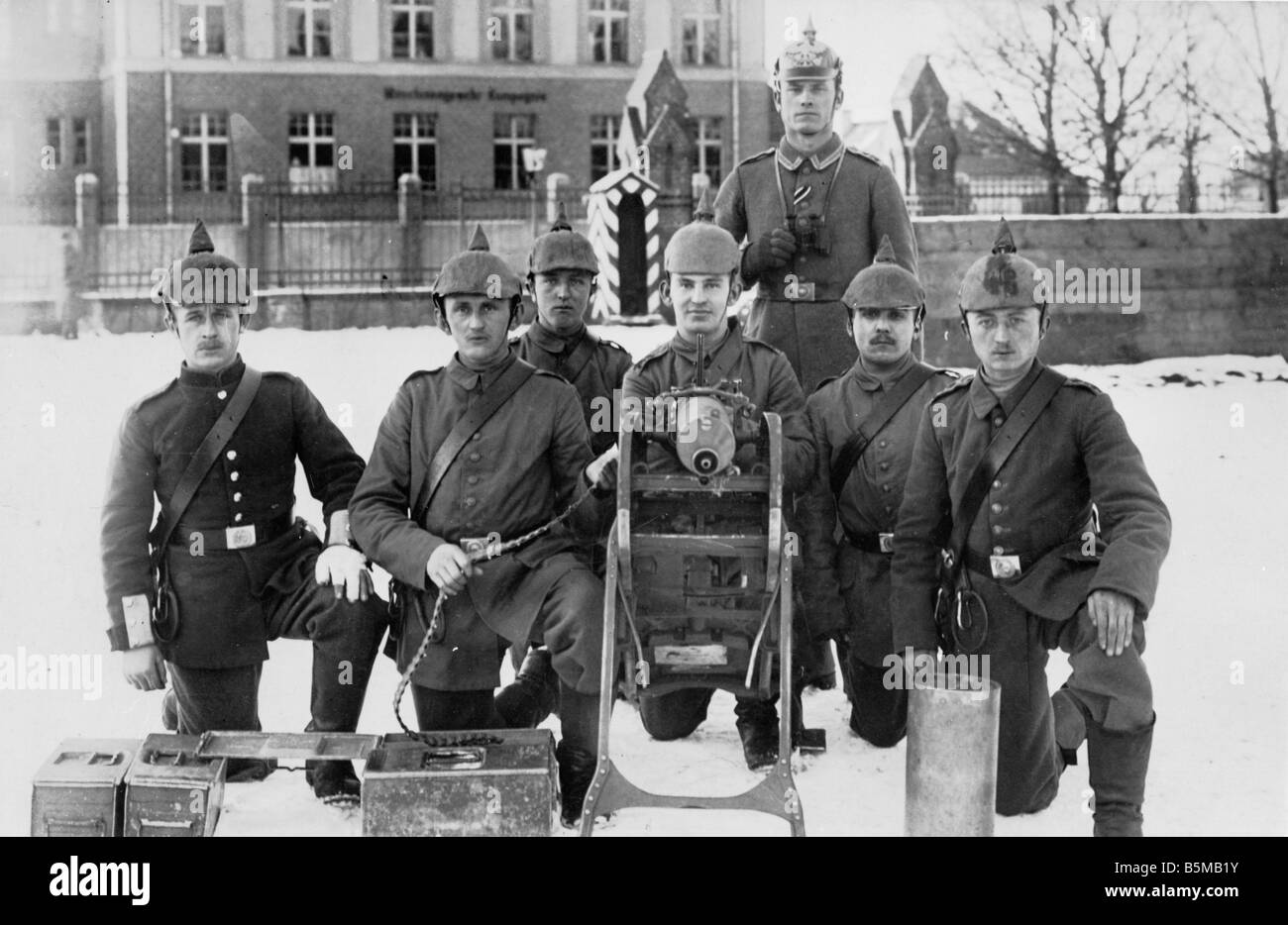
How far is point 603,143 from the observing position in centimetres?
2800

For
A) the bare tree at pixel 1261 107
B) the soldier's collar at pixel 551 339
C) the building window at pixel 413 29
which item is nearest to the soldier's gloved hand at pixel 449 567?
the soldier's collar at pixel 551 339

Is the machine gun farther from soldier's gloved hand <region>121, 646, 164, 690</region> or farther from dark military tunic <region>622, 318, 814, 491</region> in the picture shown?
soldier's gloved hand <region>121, 646, 164, 690</region>

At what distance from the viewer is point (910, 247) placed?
238 inches

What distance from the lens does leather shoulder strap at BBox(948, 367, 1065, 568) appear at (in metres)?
4.44

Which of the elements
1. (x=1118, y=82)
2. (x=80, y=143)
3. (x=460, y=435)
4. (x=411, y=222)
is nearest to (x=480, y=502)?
(x=460, y=435)

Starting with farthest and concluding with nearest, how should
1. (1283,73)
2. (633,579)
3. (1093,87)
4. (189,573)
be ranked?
1. (1093,87)
2. (1283,73)
3. (189,573)
4. (633,579)

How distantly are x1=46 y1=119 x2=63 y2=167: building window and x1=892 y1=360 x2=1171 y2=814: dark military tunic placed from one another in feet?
→ 84.0

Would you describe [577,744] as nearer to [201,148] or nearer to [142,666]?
[142,666]

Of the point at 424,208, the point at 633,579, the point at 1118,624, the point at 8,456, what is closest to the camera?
the point at 1118,624

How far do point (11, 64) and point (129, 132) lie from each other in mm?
3139

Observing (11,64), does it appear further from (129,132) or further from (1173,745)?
(1173,745)

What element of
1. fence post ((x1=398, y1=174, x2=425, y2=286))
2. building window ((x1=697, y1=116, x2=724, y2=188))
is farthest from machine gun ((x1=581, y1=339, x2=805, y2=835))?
building window ((x1=697, y1=116, x2=724, y2=188))

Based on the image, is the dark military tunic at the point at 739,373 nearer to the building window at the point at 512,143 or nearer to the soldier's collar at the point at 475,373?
the soldier's collar at the point at 475,373

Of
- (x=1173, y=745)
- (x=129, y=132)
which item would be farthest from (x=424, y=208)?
(x=1173, y=745)
